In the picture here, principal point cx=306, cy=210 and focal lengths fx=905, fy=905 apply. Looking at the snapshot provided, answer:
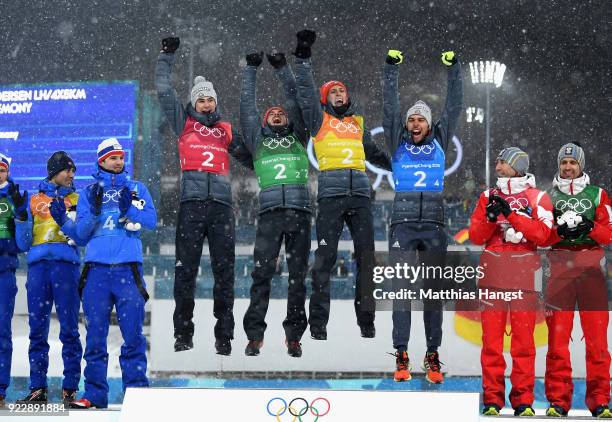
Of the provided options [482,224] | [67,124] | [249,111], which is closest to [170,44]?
[249,111]

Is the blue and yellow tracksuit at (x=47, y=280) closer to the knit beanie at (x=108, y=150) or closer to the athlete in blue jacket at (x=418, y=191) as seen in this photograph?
the knit beanie at (x=108, y=150)

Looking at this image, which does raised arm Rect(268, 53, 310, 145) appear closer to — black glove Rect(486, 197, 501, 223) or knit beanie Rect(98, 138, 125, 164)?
knit beanie Rect(98, 138, 125, 164)

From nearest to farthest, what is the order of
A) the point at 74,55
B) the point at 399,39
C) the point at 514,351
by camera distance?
the point at 514,351
the point at 74,55
the point at 399,39

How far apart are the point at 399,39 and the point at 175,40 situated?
5.51m

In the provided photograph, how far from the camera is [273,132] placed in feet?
19.7

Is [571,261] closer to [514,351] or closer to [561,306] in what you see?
[561,306]

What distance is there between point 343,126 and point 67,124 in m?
4.86

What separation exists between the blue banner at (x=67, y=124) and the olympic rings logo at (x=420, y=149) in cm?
464

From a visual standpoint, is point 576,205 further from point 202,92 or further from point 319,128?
point 202,92

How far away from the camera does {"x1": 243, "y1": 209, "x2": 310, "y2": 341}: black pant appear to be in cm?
587

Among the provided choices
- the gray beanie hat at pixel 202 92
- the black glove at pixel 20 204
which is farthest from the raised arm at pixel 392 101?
the black glove at pixel 20 204

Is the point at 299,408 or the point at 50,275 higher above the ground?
the point at 50,275

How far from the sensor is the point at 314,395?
4719mm

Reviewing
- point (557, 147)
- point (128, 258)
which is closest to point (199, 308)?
point (128, 258)
